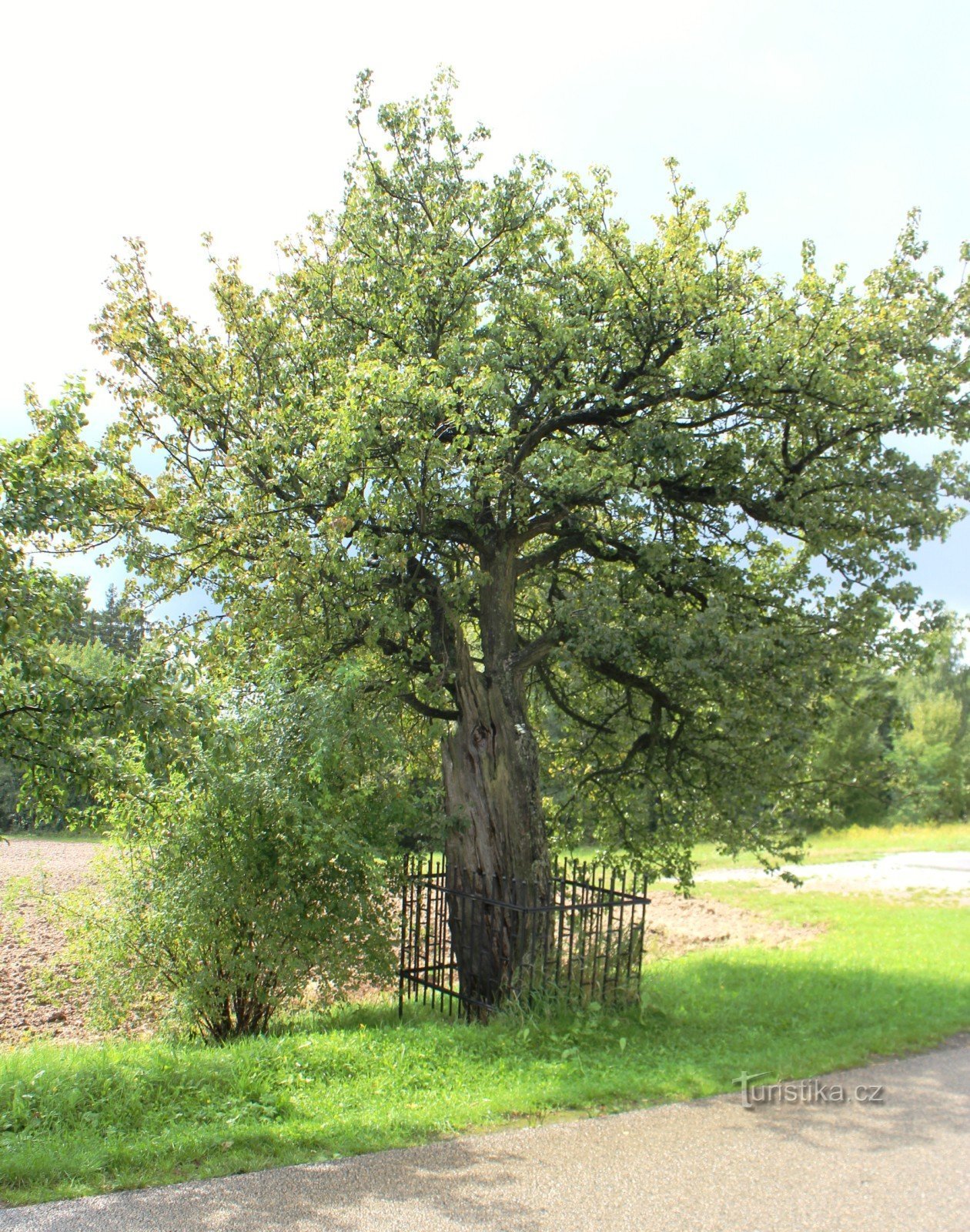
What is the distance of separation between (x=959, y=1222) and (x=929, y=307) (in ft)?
29.6

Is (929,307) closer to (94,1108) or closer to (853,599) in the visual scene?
(853,599)

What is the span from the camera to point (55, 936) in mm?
16094

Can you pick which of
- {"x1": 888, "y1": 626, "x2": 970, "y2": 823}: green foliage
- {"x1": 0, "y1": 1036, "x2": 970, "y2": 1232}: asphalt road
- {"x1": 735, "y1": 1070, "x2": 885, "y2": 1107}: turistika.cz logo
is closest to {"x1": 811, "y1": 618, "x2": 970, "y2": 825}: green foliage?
{"x1": 888, "y1": 626, "x2": 970, "y2": 823}: green foliage

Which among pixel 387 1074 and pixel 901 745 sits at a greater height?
pixel 901 745

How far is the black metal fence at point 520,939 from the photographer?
9.25 meters

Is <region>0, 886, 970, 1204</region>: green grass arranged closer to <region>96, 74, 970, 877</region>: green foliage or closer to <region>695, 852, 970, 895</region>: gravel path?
<region>96, 74, 970, 877</region>: green foliage

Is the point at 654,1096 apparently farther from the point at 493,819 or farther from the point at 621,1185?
the point at 493,819

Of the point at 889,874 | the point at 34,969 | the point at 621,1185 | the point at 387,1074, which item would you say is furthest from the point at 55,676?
the point at 889,874

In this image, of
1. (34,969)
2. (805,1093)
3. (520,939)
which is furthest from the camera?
(34,969)

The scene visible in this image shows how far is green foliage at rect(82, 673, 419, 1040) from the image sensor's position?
862 cm

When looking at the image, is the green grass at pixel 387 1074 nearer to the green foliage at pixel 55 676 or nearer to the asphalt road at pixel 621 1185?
the asphalt road at pixel 621 1185

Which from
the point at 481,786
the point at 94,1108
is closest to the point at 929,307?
the point at 481,786

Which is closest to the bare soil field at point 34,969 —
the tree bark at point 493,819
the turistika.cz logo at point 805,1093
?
the tree bark at point 493,819

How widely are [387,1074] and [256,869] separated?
2.49m
